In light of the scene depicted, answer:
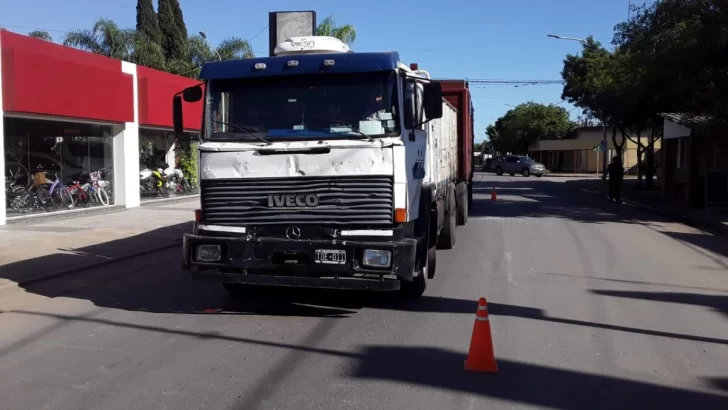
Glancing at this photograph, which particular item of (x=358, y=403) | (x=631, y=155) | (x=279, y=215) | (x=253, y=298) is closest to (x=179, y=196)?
(x=253, y=298)

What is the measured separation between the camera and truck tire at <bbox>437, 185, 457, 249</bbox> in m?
12.3

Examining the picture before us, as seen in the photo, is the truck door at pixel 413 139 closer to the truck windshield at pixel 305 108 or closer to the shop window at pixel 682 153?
the truck windshield at pixel 305 108

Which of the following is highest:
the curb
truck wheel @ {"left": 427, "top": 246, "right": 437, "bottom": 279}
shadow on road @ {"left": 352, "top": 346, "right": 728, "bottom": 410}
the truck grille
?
the truck grille

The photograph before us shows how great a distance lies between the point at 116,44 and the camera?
3294 centimetres

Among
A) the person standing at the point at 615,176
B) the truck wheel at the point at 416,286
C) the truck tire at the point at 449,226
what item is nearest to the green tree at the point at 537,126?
the person standing at the point at 615,176

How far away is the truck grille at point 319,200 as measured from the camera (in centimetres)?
724

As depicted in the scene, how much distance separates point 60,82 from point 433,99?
1358 centimetres

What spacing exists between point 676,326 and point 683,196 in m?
23.2

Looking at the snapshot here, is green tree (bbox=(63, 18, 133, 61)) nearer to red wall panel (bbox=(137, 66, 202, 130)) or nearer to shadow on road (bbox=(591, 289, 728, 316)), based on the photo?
red wall panel (bbox=(137, 66, 202, 130))

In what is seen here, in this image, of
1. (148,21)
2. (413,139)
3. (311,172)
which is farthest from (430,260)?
(148,21)

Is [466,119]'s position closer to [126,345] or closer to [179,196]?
[126,345]

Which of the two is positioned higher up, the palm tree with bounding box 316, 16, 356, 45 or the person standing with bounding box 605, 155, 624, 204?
the palm tree with bounding box 316, 16, 356, 45

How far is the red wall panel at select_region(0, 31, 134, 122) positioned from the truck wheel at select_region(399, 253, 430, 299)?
478 inches

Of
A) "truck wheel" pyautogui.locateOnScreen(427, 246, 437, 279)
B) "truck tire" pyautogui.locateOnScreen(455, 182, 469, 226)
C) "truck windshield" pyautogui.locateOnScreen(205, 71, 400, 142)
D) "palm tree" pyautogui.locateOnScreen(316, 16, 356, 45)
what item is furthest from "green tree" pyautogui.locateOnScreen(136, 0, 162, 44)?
"truck windshield" pyautogui.locateOnScreen(205, 71, 400, 142)
